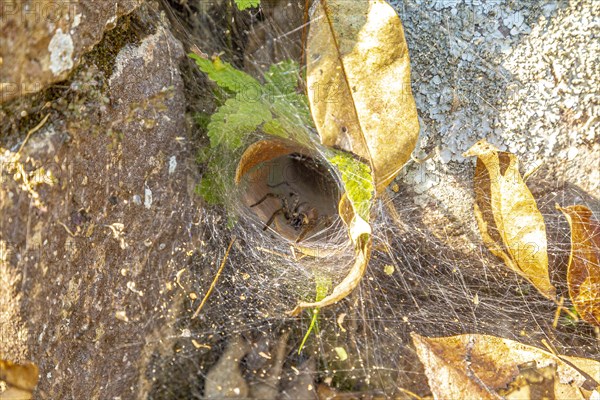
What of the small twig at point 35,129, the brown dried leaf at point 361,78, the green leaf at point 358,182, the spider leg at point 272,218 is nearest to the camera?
the small twig at point 35,129

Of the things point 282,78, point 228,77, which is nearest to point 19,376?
point 228,77

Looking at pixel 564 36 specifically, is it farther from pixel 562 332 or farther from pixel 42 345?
pixel 42 345

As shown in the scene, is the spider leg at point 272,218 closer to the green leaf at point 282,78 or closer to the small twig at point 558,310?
the green leaf at point 282,78

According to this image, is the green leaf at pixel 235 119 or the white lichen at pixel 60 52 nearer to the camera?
the white lichen at pixel 60 52

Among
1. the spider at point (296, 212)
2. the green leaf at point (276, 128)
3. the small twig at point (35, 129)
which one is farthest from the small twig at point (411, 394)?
the small twig at point (35, 129)

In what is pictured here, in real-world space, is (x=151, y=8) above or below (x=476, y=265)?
above

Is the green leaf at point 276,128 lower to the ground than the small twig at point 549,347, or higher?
higher

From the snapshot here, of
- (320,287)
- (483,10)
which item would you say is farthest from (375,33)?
(320,287)
